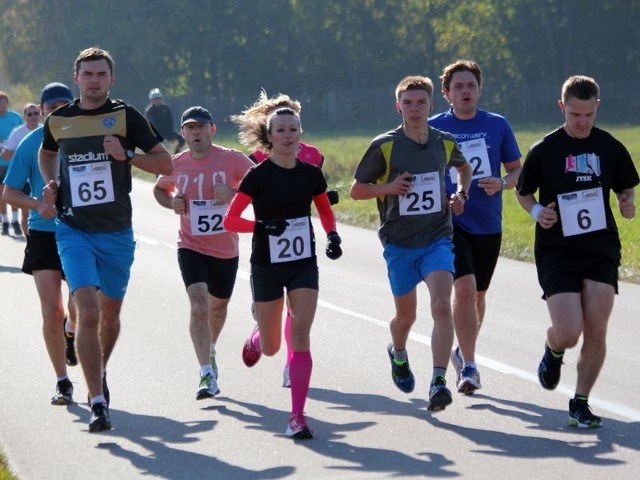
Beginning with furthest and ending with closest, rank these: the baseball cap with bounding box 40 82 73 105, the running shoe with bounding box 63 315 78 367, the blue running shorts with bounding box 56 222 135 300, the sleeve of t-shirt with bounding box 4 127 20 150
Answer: the sleeve of t-shirt with bounding box 4 127 20 150 → the running shoe with bounding box 63 315 78 367 → the baseball cap with bounding box 40 82 73 105 → the blue running shorts with bounding box 56 222 135 300

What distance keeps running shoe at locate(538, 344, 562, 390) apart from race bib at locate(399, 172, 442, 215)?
111 cm

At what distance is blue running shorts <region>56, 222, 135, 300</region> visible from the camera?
8359 millimetres

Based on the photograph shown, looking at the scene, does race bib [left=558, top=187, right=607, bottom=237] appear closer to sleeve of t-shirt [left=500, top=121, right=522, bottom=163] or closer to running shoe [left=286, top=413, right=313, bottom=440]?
sleeve of t-shirt [left=500, top=121, right=522, bottom=163]

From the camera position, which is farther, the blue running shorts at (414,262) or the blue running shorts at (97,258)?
the blue running shorts at (414,262)

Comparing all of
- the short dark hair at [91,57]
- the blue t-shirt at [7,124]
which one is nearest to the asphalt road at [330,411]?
the short dark hair at [91,57]

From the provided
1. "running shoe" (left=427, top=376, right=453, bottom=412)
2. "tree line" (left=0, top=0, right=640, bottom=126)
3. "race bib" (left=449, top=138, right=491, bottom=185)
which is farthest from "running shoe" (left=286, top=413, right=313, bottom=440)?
"tree line" (left=0, top=0, right=640, bottom=126)

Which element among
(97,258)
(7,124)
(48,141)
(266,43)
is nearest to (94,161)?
(48,141)

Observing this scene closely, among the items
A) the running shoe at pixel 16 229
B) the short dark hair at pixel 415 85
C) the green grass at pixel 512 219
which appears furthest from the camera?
the running shoe at pixel 16 229

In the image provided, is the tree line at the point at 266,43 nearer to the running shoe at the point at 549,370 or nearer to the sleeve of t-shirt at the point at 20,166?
the sleeve of t-shirt at the point at 20,166

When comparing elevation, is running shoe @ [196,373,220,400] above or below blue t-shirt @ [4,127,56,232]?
below

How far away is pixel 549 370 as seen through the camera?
8195mm

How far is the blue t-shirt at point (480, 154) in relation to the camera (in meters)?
9.34

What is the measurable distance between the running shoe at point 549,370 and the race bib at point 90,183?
260 centimetres

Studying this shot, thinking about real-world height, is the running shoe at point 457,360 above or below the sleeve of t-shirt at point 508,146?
below
